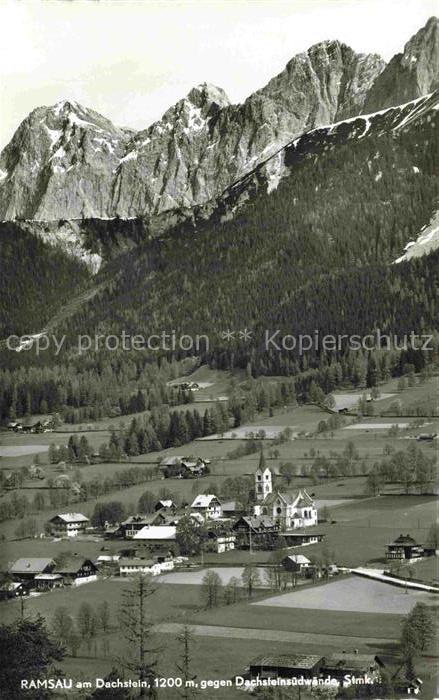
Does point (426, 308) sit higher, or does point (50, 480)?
point (426, 308)

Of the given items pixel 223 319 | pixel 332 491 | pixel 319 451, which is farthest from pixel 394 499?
pixel 223 319

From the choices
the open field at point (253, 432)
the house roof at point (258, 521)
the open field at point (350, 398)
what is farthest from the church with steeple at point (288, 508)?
the open field at point (350, 398)

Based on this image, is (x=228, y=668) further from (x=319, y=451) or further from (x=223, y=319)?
(x=223, y=319)

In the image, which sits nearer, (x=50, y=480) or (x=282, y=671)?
(x=282, y=671)

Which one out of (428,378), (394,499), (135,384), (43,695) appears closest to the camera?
(43,695)

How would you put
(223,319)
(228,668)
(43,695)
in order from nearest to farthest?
(43,695)
(228,668)
(223,319)

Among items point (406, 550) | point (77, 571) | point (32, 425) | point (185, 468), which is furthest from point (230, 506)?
point (32, 425)

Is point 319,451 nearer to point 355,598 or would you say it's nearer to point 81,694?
point 355,598
